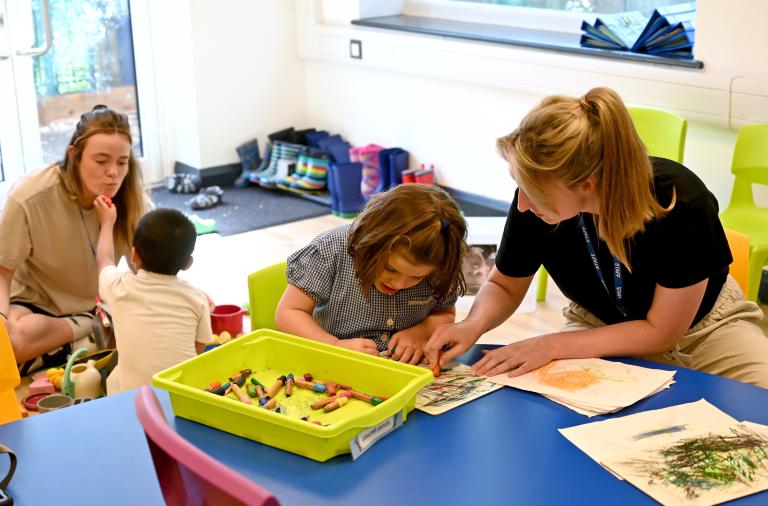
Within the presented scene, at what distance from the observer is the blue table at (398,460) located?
1378mm

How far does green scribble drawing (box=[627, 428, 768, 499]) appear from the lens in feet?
4.59

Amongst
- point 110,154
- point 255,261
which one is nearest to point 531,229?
point 110,154

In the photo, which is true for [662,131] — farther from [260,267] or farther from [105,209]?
[105,209]

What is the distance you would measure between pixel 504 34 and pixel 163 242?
2.42m

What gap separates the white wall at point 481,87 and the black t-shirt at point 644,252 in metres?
1.70

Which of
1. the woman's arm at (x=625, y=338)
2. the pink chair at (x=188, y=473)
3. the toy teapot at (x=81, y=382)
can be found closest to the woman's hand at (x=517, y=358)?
the woman's arm at (x=625, y=338)

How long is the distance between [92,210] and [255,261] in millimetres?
1308

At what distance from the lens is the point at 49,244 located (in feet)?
9.76

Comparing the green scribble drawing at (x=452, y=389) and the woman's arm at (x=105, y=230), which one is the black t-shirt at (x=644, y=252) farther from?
the woman's arm at (x=105, y=230)

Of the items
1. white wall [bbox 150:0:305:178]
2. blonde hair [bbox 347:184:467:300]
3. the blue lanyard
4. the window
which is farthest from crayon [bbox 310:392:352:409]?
white wall [bbox 150:0:305:178]

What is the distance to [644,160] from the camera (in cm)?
176

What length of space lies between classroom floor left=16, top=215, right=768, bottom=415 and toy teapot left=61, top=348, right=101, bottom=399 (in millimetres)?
327

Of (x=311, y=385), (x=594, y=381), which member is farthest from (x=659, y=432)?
(x=311, y=385)

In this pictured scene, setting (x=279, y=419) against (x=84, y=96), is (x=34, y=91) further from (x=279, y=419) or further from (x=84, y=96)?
(x=279, y=419)
